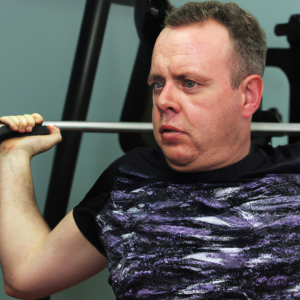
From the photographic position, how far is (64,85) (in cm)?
97

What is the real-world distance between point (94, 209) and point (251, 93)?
449 millimetres

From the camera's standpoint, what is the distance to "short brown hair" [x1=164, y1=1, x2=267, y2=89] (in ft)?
2.46

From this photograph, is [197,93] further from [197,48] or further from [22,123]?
[22,123]

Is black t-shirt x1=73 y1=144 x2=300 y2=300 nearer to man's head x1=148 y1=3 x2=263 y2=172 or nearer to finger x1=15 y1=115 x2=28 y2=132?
man's head x1=148 y1=3 x2=263 y2=172

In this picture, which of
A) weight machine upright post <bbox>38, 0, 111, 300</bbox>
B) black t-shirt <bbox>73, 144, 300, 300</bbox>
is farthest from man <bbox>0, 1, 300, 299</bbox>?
weight machine upright post <bbox>38, 0, 111, 300</bbox>

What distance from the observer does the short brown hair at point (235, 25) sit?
29.5 inches

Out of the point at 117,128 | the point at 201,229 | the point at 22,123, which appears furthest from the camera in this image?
the point at 117,128

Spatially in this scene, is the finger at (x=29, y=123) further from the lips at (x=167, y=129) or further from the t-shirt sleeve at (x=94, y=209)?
the lips at (x=167, y=129)

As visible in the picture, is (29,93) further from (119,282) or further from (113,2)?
(119,282)

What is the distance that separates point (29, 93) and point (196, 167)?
52 centimetres

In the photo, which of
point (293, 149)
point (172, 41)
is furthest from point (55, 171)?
point (293, 149)

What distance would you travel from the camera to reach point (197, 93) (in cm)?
73

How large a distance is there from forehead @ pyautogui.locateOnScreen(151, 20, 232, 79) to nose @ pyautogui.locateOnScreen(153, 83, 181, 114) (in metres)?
0.04

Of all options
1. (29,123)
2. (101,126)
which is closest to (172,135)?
(101,126)
